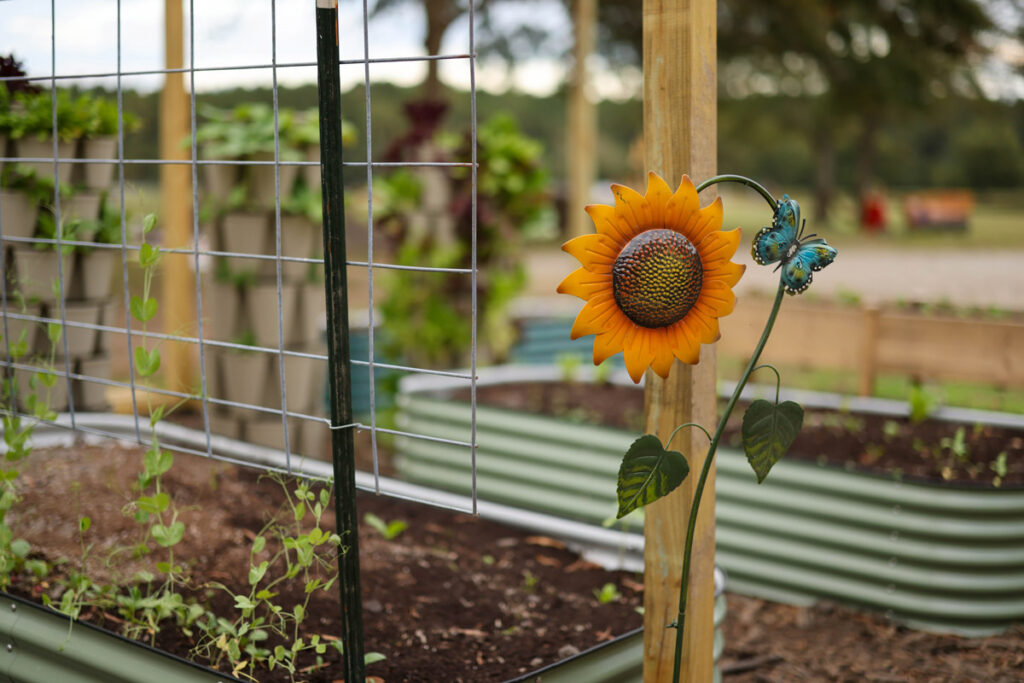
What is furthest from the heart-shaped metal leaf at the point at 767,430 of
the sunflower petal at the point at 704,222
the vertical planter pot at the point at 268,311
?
the vertical planter pot at the point at 268,311

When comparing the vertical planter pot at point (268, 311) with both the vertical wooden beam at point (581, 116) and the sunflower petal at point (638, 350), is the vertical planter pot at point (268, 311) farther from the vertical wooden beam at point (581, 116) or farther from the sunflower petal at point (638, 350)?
the sunflower petal at point (638, 350)

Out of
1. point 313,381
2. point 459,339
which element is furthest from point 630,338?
point 459,339

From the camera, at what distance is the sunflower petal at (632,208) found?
3.55 ft

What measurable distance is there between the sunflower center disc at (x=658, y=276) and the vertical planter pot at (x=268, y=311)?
2346 mm

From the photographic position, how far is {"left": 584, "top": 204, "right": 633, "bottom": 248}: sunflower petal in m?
1.09

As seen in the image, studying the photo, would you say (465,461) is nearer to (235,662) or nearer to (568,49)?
(235,662)

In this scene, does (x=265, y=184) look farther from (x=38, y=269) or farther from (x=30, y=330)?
(x=30, y=330)

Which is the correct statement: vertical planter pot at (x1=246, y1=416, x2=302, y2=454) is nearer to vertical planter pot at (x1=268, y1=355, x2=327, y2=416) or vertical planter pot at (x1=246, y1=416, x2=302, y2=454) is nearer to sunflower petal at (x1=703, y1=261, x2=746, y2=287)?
vertical planter pot at (x1=268, y1=355, x2=327, y2=416)

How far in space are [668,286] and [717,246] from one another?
0.25ft

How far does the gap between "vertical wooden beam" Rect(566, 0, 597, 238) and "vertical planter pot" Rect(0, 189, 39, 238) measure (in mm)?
2618

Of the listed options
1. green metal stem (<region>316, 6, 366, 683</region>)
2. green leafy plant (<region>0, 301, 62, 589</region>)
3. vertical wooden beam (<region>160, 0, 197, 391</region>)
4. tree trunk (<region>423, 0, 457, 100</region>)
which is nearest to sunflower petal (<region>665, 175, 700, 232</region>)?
green metal stem (<region>316, 6, 366, 683</region>)

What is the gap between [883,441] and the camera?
8.71 ft

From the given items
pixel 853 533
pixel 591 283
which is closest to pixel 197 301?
pixel 591 283

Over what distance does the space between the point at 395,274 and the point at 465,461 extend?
1234 millimetres
